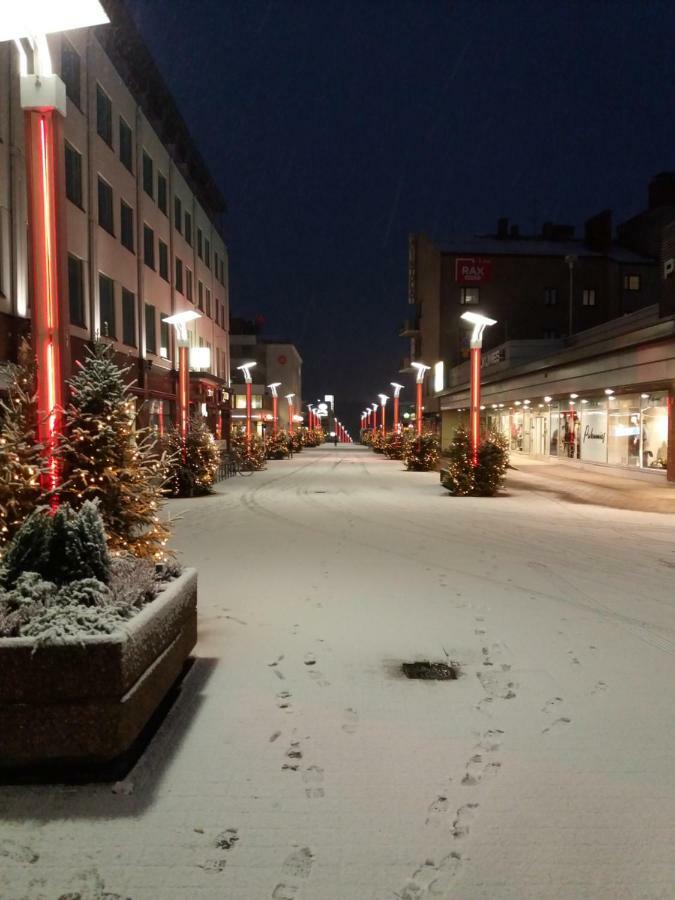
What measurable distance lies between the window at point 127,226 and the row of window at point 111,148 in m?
1.57

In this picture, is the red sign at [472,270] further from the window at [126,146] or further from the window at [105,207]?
the window at [105,207]

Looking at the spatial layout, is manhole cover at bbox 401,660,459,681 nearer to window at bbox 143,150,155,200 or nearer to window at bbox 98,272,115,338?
window at bbox 98,272,115,338

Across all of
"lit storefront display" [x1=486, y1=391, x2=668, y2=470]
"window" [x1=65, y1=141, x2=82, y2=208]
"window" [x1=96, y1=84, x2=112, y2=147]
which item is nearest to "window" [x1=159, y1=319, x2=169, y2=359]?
"window" [x1=96, y1=84, x2=112, y2=147]

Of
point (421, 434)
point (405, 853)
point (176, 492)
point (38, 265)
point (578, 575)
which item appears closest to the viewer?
point (405, 853)

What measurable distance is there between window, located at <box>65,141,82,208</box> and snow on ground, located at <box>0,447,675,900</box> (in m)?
16.3

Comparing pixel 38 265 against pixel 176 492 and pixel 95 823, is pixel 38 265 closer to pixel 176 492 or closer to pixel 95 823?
pixel 95 823

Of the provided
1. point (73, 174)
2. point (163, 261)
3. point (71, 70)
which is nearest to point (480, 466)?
point (73, 174)

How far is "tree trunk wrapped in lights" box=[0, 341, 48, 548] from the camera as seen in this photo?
17.5 feet

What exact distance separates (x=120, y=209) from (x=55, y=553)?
22.8m

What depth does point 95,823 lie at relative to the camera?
10.1 feet

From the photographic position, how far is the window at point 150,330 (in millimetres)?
27156

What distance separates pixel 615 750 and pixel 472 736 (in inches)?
30.8

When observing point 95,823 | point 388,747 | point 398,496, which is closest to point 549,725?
point 388,747

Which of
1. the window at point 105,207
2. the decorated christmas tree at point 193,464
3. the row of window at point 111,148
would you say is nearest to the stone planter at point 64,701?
the decorated christmas tree at point 193,464
